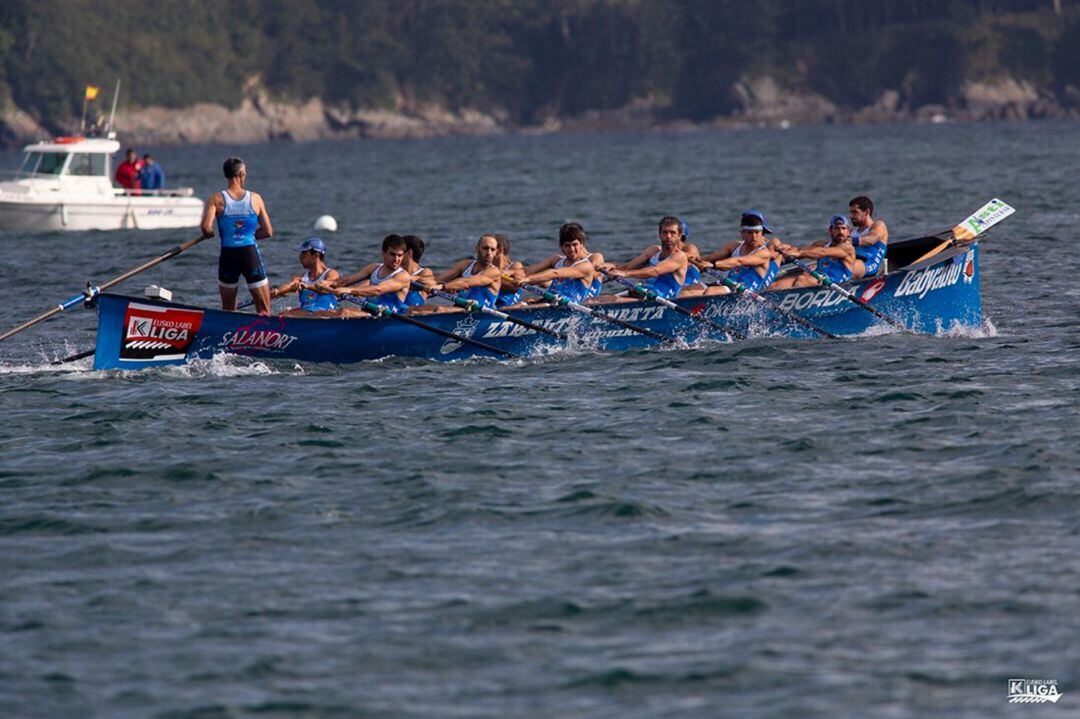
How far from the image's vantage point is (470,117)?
161875mm

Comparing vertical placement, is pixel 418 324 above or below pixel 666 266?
below

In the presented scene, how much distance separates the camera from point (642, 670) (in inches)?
369

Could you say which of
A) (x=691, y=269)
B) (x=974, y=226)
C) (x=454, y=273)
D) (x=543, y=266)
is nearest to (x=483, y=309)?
(x=454, y=273)

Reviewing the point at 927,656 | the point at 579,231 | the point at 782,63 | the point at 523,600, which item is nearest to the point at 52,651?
the point at 523,600

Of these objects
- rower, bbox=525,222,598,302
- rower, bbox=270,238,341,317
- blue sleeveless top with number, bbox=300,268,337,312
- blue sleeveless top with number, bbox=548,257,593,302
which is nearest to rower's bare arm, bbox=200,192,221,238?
rower, bbox=270,238,341,317

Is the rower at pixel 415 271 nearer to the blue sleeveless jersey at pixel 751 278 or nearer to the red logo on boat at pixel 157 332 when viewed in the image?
the red logo on boat at pixel 157 332

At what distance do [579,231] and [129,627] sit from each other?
10.1 meters

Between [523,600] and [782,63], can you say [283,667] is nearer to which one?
[523,600]

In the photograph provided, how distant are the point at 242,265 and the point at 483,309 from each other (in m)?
2.62

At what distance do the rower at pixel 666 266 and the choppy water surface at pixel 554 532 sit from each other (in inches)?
39.5

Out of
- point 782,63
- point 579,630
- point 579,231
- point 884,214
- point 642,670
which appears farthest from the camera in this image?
point 782,63

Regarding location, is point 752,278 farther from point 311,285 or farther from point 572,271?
point 311,285

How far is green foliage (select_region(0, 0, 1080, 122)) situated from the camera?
142 m

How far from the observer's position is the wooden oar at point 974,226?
20.7 m
